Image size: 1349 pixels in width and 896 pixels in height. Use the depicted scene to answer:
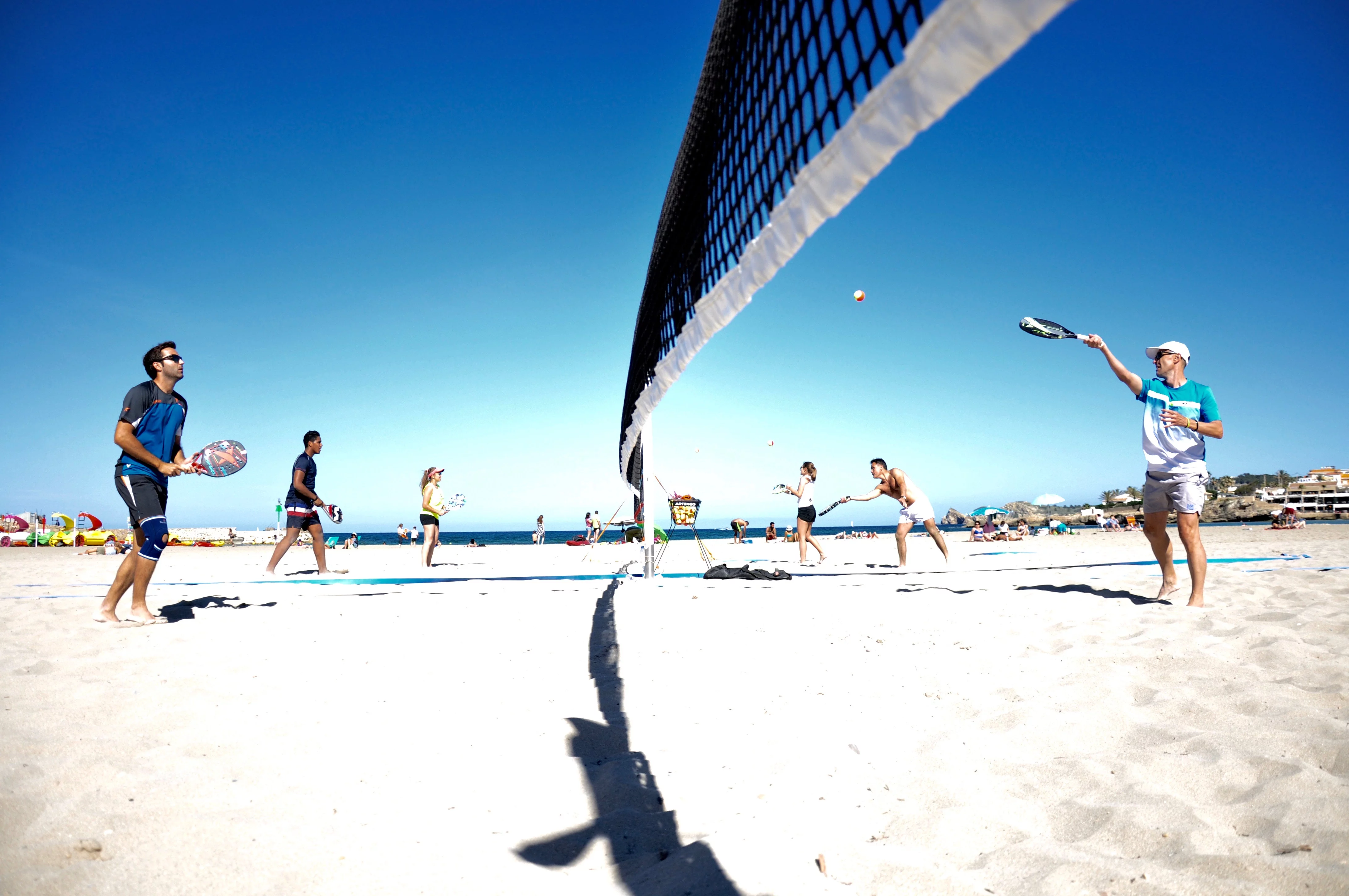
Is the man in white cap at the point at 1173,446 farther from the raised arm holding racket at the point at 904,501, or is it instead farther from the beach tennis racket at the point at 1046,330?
the raised arm holding racket at the point at 904,501

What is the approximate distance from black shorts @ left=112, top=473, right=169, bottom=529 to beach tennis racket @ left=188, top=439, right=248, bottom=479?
12.3 inches

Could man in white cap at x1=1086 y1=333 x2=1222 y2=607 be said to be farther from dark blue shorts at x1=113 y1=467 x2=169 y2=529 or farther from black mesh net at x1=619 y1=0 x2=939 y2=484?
dark blue shorts at x1=113 y1=467 x2=169 y2=529

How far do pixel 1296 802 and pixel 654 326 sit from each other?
379 centimetres

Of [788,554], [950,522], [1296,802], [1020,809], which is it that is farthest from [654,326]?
[950,522]

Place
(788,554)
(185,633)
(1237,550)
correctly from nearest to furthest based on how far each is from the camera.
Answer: (185,633), (1237,550), (788,554)

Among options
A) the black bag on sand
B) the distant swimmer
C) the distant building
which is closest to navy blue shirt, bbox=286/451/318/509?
the distant swimmer

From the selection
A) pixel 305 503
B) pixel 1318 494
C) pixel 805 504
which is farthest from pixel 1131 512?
pixel 305 503

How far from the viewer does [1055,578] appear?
6.02 m

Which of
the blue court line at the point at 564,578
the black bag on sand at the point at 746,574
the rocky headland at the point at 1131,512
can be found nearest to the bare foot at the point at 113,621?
the blue court line at the point at 564,578

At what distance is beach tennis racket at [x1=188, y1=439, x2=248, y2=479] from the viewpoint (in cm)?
469

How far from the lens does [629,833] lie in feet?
6.12

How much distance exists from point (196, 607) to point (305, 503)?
256cm

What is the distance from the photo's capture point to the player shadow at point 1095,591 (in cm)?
447

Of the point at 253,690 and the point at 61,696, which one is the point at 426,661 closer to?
the point at 253,690
